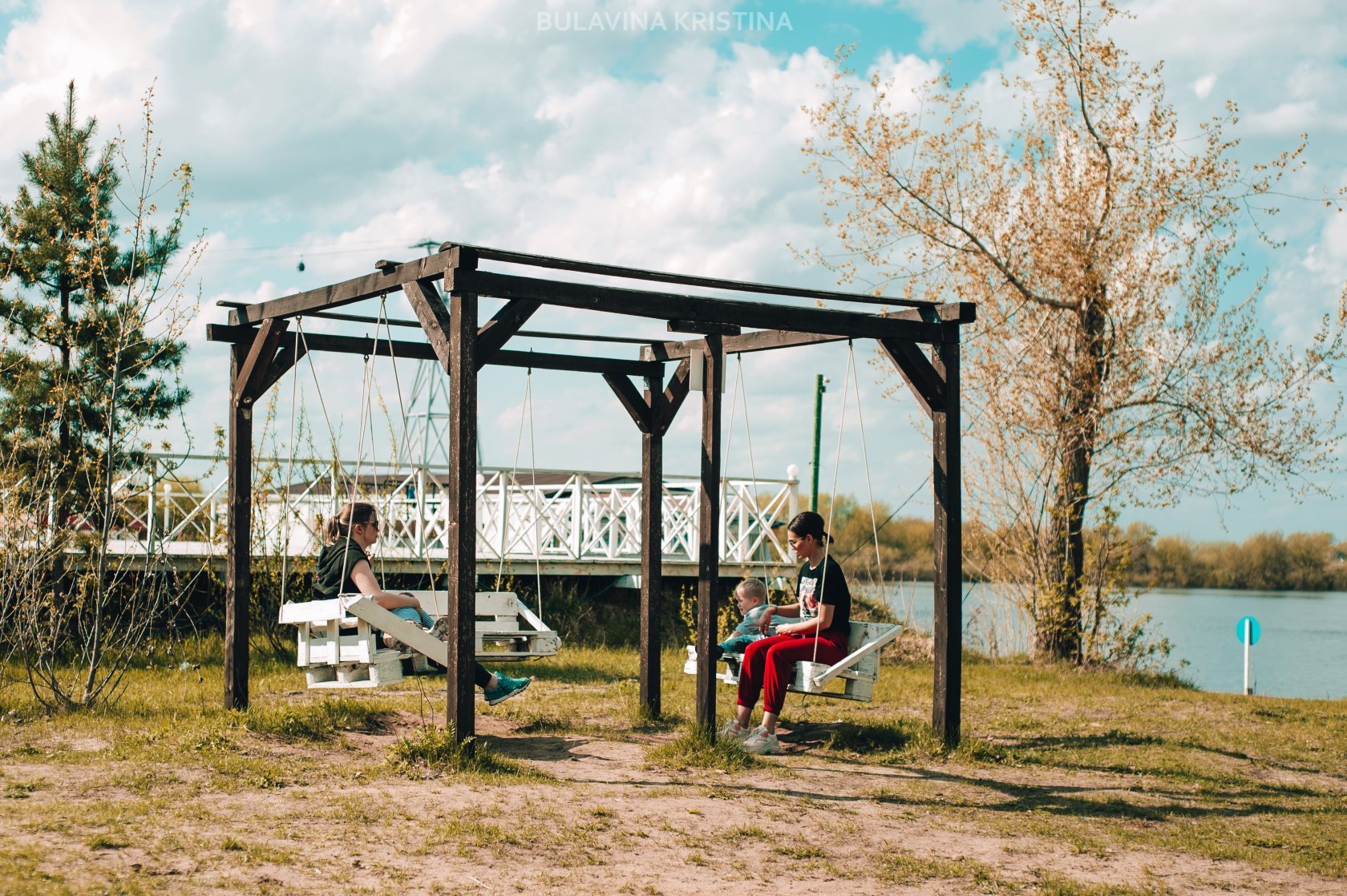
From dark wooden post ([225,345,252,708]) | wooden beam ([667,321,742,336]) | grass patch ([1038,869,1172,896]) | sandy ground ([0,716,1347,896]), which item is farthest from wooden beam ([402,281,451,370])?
grass patch ([1038,869,1172,896])

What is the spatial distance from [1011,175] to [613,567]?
7.40 metres

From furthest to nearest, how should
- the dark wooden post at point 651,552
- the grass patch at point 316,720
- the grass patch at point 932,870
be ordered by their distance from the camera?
the dark wooden post at point 651,552 < the grass patch at point 316,720 < the grass patch at point 932,870

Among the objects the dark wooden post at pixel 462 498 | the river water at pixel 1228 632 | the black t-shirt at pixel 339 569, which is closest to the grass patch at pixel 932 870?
the dark wooden post at pixel 462 498

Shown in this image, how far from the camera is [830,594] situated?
26.4 feet

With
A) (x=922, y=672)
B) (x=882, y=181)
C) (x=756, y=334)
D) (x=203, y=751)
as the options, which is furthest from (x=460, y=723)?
(x=882, y=181)

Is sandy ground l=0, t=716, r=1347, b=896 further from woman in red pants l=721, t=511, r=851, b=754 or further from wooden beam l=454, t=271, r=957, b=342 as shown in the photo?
Result: wooden beam l=454, t=271, r=957, b=342

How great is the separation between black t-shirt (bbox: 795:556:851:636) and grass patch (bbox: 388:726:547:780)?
2253 mm

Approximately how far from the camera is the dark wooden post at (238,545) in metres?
8.49

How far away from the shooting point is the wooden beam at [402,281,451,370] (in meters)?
6.94

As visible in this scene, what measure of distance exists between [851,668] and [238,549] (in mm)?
4108

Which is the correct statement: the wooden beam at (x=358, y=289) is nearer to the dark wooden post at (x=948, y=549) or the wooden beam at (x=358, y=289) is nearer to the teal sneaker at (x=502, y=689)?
the teal sneaker at (x=502, y=689)

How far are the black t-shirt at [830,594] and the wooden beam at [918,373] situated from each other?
48.5 inches

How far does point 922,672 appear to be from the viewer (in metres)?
13.9

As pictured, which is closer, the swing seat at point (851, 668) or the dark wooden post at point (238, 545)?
the swing seat at point (851, 668)
